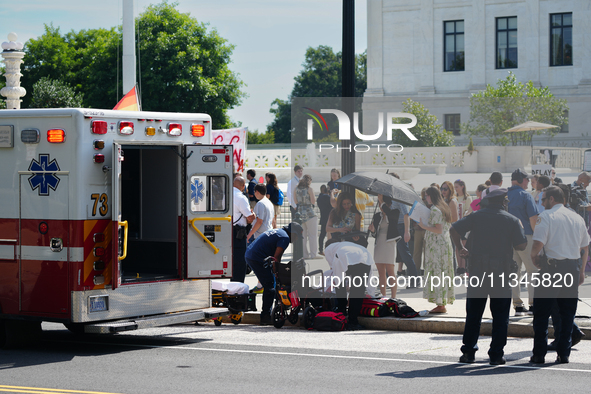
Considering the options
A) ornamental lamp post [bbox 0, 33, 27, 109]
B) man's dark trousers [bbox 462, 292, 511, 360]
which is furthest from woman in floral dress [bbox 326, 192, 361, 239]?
ornamental lamp post [bbox 0, 33, 27, 109]

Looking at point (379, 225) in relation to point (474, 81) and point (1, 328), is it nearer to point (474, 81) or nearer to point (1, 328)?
point (1, 328)

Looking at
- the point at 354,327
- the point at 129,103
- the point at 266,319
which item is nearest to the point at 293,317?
the point at 266,319

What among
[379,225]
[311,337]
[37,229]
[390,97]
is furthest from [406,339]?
[390,97]

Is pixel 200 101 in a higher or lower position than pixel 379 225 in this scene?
higher

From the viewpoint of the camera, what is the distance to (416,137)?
10.7 metres

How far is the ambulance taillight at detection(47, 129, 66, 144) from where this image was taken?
8.52 m

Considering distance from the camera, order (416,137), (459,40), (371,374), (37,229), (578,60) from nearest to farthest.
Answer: (371,374), (37,229), (416,137), (578,60), (459,40)

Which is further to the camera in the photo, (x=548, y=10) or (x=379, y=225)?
(x=548, y=10)

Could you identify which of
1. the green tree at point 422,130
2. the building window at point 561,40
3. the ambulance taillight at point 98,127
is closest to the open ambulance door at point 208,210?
the ambulance taillight at point 98,127

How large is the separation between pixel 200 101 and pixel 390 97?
1322 cm

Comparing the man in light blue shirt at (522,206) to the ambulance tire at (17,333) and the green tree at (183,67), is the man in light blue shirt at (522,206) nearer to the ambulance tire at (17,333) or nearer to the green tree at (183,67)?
the ambulance tire at (17,333)

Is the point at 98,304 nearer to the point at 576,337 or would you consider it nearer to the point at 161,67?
the point at 576,337

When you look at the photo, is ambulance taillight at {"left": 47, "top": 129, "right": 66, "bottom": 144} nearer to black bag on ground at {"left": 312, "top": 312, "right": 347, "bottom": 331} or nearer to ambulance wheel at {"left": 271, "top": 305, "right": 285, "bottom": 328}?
ambulance wheel at {"left": 271, "top": 305, "right": 285, "bottom": 328}

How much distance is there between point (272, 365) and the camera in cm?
792
